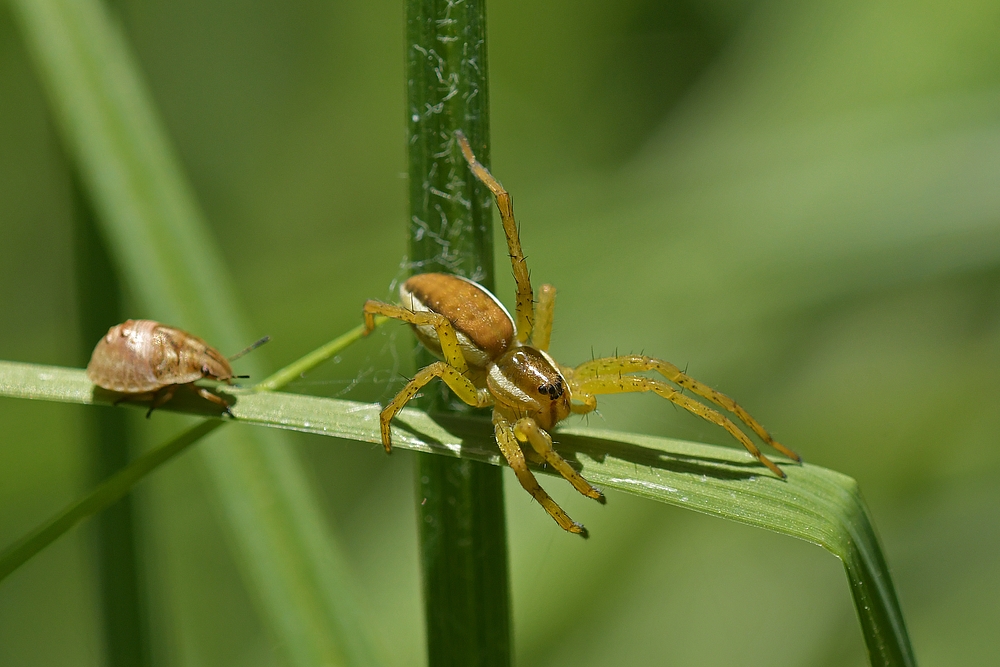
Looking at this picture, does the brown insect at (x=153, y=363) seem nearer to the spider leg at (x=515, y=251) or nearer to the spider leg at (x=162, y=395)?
the spider leg at (x=162, y=395)

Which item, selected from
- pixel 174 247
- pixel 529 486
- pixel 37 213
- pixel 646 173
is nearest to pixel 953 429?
pixel 646 173

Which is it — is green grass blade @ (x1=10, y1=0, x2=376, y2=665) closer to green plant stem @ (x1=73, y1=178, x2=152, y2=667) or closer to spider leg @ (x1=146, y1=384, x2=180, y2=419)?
spider leg @ (x1=146, y1=384, x2=180, y2=419)

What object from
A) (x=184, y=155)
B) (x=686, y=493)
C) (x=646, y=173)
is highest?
(x=184, y=155)

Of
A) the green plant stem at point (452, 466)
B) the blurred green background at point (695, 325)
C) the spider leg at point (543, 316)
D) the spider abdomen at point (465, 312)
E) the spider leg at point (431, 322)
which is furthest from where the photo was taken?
the blurred green background at point (695, 325)

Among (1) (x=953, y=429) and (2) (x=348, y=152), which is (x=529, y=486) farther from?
(2) (x=348, y=152)

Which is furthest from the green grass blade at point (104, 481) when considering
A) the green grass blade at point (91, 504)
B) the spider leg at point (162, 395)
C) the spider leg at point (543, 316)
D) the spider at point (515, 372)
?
the spider leg at point (543, 316)

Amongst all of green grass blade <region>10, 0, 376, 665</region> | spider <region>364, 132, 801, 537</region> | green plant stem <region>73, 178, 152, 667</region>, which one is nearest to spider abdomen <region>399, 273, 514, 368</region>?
spider <region>364, 132, 801, 537</region>
